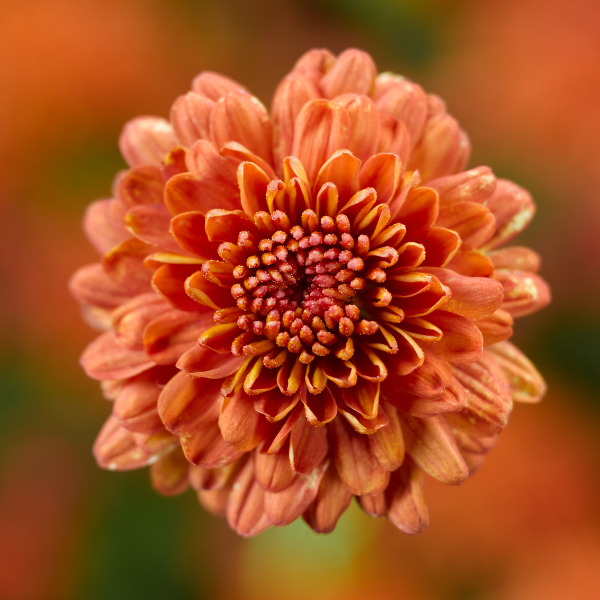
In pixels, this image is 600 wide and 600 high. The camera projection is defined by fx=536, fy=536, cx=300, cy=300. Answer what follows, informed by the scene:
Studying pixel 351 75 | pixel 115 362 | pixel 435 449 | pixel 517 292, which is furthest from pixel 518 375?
pixel 115 362

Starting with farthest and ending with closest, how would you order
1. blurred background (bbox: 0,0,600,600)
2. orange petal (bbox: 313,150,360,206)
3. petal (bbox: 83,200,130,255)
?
blurred background (bbox: 0,0,600,600) → petal (bbox: 83,200,130,255) → orange petal (bbox: 313,150,360,206)

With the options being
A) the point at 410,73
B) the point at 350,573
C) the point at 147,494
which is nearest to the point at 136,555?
the point at 147,494

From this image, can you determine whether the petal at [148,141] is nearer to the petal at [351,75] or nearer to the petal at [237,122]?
the petal at [237,122]

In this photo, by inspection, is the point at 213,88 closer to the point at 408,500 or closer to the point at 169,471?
the point at 169,471

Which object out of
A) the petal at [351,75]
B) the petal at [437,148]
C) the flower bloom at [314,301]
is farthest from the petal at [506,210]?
the petal at [351,75]

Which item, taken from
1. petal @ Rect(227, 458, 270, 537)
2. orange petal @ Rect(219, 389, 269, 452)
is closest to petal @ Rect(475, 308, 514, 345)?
orange petal @ Rect(219, 389, 269, 452)

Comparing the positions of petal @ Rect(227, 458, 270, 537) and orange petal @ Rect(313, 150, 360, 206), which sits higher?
orange petal @ Rect(313, 150, 360, 206)

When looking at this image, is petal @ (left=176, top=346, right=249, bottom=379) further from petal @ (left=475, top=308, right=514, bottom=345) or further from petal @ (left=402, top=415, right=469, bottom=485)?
petal @ (left=475, top=308, right=514, bottom=345)

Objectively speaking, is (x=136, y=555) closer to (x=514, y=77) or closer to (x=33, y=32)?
(x=33, y=32)
